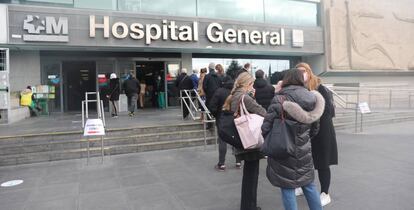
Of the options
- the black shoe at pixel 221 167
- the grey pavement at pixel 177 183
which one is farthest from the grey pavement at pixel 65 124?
the black shoe at pixel 221 167

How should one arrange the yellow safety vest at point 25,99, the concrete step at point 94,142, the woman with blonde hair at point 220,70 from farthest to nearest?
the yellow safety vest at point 25,99, the woman with blonde hair at point 220,70, the concrete step at point 94,142

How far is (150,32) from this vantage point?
1284 cm

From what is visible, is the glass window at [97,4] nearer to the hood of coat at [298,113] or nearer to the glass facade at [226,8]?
the glass facade at [226,8]

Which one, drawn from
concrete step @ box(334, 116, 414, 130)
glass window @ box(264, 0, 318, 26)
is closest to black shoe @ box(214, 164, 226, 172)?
concrete step @ box(334, 116, 414, 130)

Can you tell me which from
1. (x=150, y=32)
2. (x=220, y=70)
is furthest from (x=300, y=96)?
(x=150, y=32)

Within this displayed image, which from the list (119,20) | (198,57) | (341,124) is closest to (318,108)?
(341,124)

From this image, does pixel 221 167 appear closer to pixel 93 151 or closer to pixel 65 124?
pixel 93 151

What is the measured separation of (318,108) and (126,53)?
12.4 meters

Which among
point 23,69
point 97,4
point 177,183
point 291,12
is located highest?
point 291,12

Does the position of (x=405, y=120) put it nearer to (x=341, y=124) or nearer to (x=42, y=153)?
(x=341, y=124)

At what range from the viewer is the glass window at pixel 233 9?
14414mm

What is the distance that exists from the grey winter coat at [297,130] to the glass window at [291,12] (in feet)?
45.5

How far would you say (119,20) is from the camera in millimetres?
12359

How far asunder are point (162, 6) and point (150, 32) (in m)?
1.50
